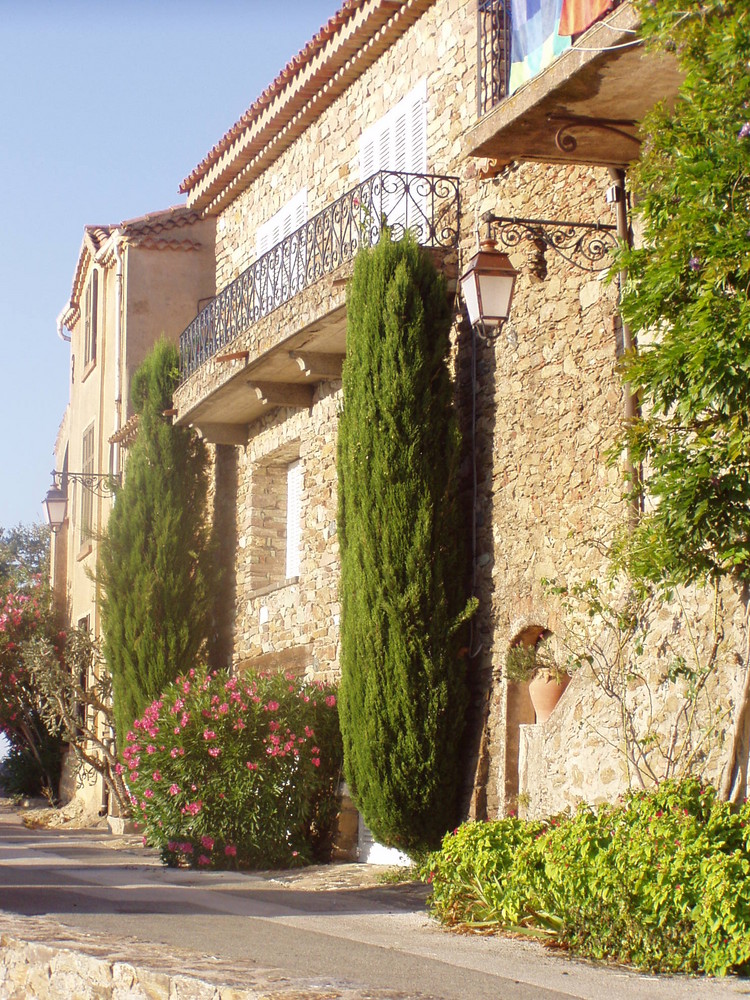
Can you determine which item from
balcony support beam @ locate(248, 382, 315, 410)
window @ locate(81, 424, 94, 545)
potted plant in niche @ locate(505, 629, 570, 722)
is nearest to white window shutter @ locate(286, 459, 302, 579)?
balcony support beam @ locate(248, 382, 315, 410)

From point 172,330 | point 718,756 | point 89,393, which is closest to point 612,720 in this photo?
point 718,756

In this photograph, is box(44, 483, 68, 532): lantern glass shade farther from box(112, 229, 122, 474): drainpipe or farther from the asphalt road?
the asphalt road

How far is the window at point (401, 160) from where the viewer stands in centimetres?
1337

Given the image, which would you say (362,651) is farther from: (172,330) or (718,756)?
(172,330)

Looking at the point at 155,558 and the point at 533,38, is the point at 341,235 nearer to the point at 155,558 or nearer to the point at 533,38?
the point at 533,38

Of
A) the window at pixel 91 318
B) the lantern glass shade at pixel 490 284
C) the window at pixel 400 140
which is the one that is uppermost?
the window at pixel 91 318

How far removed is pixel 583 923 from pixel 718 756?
1370 mm

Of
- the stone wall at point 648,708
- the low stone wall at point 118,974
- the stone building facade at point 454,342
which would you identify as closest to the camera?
the low stone wall at point 118,974

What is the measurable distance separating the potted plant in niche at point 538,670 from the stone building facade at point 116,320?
A: 836 cm

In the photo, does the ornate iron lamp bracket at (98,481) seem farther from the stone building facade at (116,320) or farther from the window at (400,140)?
the window at (400,140)

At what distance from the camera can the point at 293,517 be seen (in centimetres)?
1691

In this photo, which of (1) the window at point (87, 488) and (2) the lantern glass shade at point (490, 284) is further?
(1) the window at point (87, 488)

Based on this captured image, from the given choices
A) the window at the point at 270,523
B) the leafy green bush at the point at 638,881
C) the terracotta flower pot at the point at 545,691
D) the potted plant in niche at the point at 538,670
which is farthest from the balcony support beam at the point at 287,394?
the leafy green bush at the point at 638,881

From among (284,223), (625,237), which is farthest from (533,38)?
(284,223)
